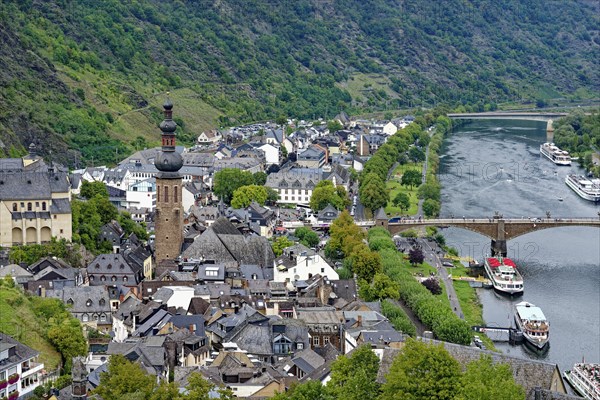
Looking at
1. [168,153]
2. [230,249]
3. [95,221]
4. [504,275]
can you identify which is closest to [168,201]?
[168,153]

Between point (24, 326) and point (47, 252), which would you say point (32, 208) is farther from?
point (24, 326)

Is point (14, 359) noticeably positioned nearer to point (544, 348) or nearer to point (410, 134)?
point (544, 348)

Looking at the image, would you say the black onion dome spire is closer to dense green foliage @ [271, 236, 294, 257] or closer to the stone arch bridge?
dense green foliage @ [271, 236, 294, 257]

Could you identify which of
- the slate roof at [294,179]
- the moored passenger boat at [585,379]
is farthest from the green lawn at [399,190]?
the moored passenger boat at [585,379]

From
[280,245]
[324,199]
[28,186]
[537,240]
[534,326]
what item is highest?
[28,186]

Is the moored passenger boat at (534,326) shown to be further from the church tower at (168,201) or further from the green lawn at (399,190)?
the green lawn at (399,190)

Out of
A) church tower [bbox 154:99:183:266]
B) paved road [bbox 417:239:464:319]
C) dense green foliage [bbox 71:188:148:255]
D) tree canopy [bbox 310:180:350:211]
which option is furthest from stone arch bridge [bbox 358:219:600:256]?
church tower [bbox 154:99:183:266]
